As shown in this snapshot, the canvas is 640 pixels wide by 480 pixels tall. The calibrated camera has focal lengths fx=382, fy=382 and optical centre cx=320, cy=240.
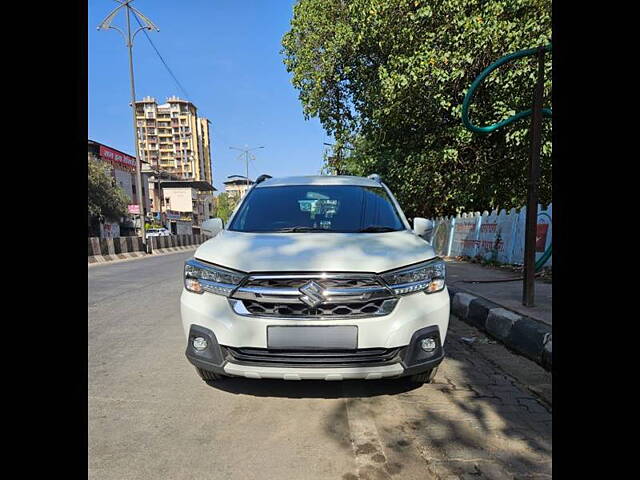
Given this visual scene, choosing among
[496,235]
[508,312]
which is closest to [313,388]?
[508,312]

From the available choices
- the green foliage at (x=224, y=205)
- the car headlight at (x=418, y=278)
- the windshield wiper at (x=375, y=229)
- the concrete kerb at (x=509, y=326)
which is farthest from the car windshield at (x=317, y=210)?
the green foliage at (x=224, y=205)

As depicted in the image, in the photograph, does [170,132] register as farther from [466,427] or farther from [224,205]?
[466,427]

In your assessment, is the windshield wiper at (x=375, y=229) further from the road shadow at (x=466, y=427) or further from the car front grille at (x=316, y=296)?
the road shadow at (x=466, y=427)

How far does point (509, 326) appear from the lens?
385cm

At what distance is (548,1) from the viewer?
341 inches

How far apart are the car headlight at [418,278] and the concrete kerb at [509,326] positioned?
4.94 ft

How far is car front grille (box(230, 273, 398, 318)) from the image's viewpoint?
2170 millimetres

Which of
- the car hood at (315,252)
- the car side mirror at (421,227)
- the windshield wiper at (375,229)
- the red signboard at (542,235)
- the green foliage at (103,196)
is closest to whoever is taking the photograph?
the car hood at (315,252)

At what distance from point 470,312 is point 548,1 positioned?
8084 mm

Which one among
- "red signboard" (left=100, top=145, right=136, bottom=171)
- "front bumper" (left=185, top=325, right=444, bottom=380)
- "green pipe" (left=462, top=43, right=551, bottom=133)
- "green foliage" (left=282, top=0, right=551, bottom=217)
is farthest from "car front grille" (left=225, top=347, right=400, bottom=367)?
"red signboard" (left=100, top=145, right=136, bottom=171)

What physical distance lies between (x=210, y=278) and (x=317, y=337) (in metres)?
0.77

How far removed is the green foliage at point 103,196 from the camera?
3175 cm
